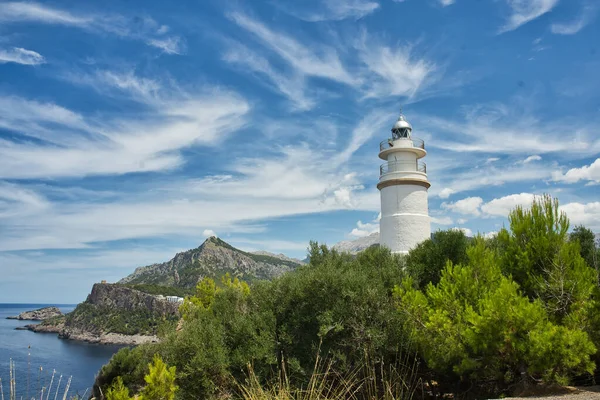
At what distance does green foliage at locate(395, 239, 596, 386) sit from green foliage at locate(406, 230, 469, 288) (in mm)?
2471

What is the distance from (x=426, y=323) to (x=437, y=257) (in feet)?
14.6

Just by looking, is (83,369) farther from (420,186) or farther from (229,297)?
(420,186)

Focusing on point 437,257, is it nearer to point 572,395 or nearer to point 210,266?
point 572,395

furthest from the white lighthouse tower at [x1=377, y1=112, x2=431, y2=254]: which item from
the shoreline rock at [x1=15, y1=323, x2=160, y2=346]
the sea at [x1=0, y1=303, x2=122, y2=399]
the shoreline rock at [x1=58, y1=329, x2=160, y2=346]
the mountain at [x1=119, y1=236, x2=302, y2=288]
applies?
the mountain at [x1=119, y1=236, x2=302, y2=288]

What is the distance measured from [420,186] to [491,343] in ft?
34.6

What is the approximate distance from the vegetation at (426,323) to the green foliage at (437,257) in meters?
0.04

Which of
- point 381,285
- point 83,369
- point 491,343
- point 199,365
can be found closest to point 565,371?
point 491,343

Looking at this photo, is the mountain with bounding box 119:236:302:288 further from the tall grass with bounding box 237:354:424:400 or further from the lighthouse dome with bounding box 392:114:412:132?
the tall grass with bounding box 237:354:424:400

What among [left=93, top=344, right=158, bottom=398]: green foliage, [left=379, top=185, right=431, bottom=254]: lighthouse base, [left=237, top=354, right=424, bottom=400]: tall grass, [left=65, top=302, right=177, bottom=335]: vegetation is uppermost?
[left=379, top=185, right=431, bottom=254]: lighthouse base

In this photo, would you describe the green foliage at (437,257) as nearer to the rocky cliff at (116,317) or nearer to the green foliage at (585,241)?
the green foliage at (585,241)

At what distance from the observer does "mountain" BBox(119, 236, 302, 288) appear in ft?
473

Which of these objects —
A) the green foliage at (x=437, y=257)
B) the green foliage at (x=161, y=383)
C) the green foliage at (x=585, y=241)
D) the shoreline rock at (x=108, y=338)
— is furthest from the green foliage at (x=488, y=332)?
the shoreline rock at (x=108, y=338)

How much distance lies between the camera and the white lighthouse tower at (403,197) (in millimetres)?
18328

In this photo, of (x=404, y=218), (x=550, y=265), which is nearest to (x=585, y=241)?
(x=550, y=265)
